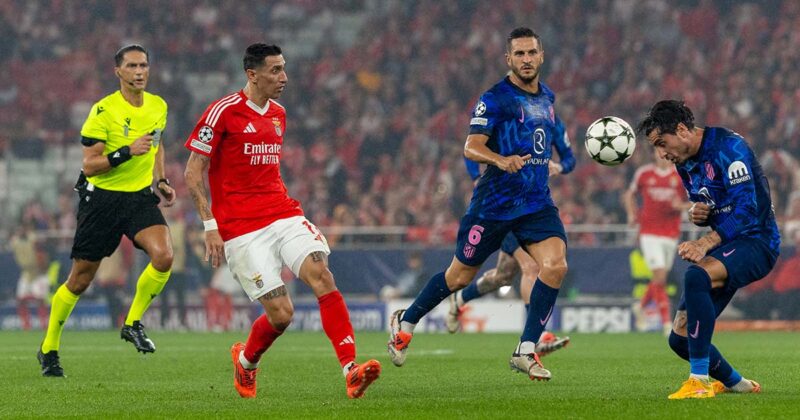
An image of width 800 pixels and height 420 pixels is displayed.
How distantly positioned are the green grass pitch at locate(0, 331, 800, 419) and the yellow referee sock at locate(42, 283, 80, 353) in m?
0.33

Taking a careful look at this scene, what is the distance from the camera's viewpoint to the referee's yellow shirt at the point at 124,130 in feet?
35.4

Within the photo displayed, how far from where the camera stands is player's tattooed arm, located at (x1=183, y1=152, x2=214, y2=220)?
853 cm

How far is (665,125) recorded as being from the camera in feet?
25.8

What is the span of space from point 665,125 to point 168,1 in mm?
23690

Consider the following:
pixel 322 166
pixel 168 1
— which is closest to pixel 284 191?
pixel 322 166

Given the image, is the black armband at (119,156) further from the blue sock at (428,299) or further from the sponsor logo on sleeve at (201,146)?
the blue sock at (428,299)

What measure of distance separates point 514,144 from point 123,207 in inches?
133

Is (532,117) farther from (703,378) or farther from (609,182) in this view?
(609,182)

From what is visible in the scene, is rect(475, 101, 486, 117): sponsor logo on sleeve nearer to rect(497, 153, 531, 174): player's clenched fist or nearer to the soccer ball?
rect(497, 153, 531, 174): player's clenched fist

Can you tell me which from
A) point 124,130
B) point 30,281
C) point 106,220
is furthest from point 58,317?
point 30,281

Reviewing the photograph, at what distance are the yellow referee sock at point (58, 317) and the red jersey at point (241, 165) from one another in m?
2.77

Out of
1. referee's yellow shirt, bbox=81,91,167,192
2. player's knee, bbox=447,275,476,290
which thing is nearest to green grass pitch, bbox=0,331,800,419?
player's knee, bbox=447,275,476,290

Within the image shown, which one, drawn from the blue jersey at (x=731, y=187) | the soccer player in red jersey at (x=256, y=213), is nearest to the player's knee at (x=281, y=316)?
the soccer player in red jersey at (x=256, y=213)

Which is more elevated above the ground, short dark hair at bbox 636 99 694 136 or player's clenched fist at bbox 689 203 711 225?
short dark hair at bbox 636 99 694 136
